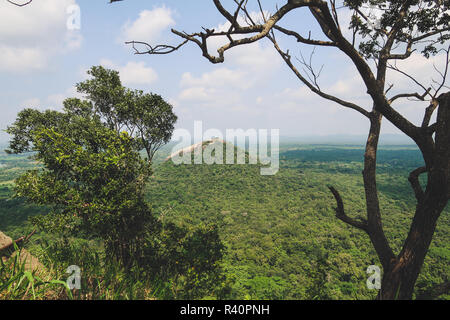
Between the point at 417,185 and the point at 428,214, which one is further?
the point at 417,185

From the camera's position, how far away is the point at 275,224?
87.6 feet

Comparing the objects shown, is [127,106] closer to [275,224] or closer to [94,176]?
[94,176]

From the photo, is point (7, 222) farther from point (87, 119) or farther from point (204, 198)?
point (87, 119)

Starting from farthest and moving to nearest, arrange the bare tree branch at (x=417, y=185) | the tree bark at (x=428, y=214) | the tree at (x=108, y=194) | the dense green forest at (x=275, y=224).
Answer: the dense green forest at (x=275, y=224), the tree at (x=108, y=194), the bare tree branch at (x=417, y=185), the tree bark at (x=428, y=214)

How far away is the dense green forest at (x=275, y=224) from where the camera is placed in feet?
54.1

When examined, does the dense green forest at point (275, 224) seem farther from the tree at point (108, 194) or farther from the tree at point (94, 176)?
the tree at point (94, 176)

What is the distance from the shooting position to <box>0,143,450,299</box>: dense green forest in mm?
16500

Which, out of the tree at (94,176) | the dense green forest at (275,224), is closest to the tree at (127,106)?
the tree at (94,176)

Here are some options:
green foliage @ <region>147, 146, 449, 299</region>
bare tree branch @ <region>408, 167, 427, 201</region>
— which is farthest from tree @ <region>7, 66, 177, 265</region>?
bare tree branch @ <region>408, 167, 427, 201</region>

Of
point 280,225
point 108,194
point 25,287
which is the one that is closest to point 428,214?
point 25,287
